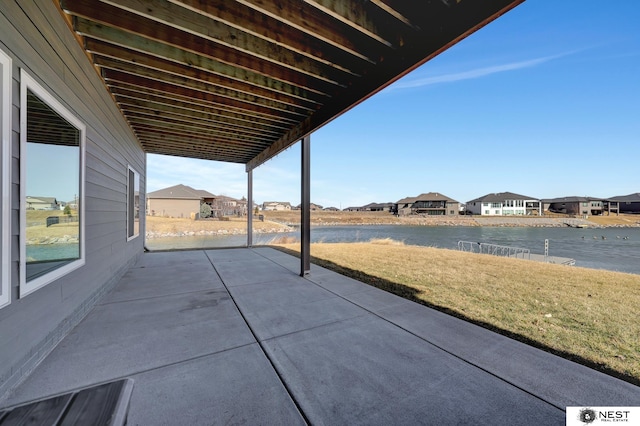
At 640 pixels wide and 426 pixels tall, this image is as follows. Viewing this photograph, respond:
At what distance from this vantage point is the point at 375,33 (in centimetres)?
218

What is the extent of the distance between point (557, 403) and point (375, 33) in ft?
9.89

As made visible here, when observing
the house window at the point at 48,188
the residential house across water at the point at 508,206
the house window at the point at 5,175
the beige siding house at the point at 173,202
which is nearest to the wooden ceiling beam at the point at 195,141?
the house window at the point at 48,188

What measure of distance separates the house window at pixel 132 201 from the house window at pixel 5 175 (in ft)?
12.0

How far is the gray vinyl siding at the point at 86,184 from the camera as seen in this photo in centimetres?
Result: 149

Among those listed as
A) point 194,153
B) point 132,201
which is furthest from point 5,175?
point 194,153

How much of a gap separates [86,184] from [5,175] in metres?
1.44

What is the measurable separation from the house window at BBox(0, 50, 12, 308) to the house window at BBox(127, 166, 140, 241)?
364 centimetres

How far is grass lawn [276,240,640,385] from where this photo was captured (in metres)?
2.11

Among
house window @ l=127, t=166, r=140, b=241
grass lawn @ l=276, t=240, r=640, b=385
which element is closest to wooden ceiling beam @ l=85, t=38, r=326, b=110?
house window @ l=127, t=166, r=140, b=241

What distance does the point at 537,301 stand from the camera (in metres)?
3.32

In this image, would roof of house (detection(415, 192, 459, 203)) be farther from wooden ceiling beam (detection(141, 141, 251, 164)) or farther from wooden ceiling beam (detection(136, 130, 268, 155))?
wooden ceiling beam (detection(136, 130, 268, 155))

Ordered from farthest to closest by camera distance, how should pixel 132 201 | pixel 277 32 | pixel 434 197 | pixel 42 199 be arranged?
pixel 434 197, pixel 132 201, pixel 277 32, pixel 42 199

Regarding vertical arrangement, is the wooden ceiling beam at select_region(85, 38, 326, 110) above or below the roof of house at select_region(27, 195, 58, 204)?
above

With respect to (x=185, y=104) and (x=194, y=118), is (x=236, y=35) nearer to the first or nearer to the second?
(x=185, y=104)
